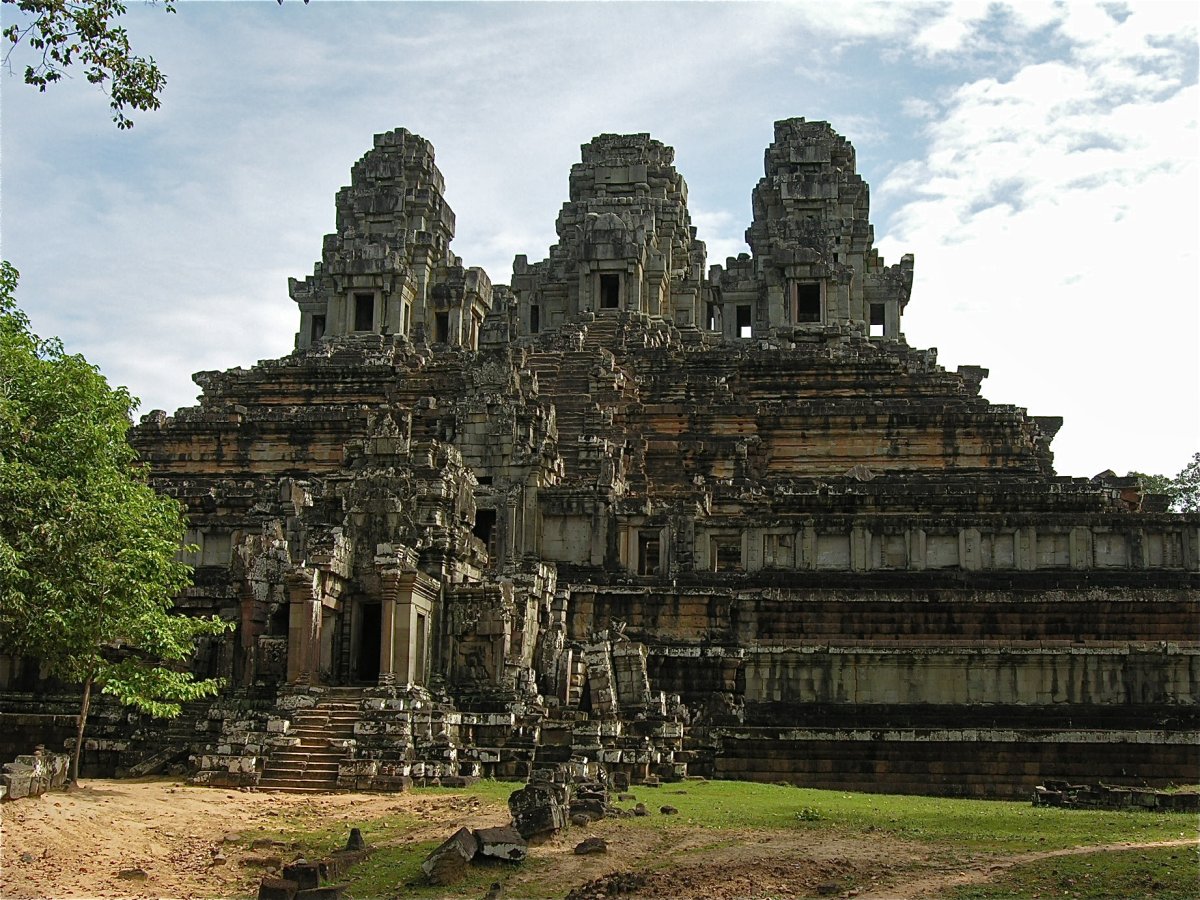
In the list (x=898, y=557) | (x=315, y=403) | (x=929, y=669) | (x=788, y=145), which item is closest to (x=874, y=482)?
(x=898, y=557)

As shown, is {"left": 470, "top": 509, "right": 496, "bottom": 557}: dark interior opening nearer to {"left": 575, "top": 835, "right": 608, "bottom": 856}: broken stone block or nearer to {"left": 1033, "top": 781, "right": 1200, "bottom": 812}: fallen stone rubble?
{"left": 1033, "top": 781, "right": 1200, "bottom": 812}: fallen stone rubble

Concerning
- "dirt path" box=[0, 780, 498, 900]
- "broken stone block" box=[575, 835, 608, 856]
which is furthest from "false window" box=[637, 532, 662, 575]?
"broken stone block" box=[575, 835, 608, 856]

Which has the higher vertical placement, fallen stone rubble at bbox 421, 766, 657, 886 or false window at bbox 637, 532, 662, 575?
false window at bbox 637, 532, 662, 575

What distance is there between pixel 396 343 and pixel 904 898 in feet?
142

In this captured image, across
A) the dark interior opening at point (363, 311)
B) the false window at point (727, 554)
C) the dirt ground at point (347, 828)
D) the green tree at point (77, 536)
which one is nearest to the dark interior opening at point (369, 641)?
the green tree at point (77, 536)

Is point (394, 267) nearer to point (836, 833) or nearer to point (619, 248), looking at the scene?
point (619, 248)

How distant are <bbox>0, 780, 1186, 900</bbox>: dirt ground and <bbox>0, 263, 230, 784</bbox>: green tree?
2.68 meters

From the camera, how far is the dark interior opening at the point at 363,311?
193ft

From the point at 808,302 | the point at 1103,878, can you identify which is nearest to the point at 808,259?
the point at 808,302

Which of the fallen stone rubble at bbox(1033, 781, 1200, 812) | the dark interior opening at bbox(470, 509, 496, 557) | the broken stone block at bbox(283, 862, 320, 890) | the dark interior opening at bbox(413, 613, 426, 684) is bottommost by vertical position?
the broken stone block at bbox(283, 862, 320, 890)

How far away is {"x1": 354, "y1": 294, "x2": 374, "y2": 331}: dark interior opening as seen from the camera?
58.9 metres

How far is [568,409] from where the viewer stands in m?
43.9

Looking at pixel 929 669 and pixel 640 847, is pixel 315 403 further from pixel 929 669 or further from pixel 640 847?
pixel 640 847

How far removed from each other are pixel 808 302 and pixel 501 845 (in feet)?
142
